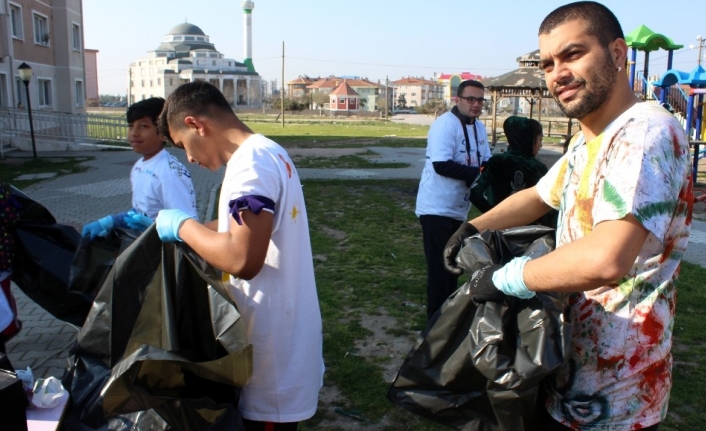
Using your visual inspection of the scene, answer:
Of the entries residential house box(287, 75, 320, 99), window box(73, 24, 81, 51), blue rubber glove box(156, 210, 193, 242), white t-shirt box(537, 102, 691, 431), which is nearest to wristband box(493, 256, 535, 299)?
white t-shirt box(537, 102, 691, 431)

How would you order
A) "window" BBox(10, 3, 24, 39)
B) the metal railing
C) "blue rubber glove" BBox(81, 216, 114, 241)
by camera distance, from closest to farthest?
"blue rubber glove" BBox(81, 216, 114, 241), the metal railing, "window" BBox(10, 3, 24, 39)

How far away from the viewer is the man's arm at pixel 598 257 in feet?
4.86

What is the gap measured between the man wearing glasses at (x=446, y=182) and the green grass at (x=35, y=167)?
1141 centimetres

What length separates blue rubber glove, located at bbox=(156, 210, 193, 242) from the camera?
207 centimetres

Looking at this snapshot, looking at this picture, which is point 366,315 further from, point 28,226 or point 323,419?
point 28,226

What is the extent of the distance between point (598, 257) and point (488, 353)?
456 mm

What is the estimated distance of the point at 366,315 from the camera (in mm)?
5410

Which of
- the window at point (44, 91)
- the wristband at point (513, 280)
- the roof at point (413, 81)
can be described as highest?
the roof at point (413, 81)

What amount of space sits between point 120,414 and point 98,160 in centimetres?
1859

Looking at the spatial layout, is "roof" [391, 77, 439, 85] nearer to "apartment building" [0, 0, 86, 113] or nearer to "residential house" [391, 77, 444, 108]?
"residential house" [391, 77, 444, 108]

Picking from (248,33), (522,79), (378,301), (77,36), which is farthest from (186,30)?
(378,301)

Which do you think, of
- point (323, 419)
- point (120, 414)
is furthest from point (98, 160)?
point (120, 414)

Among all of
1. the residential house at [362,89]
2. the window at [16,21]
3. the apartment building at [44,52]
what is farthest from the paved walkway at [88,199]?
the residential house at [362,89]

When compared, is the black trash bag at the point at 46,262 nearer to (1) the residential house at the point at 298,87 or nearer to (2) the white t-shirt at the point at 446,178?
(2) the white t-shirt at the point at 446,178
